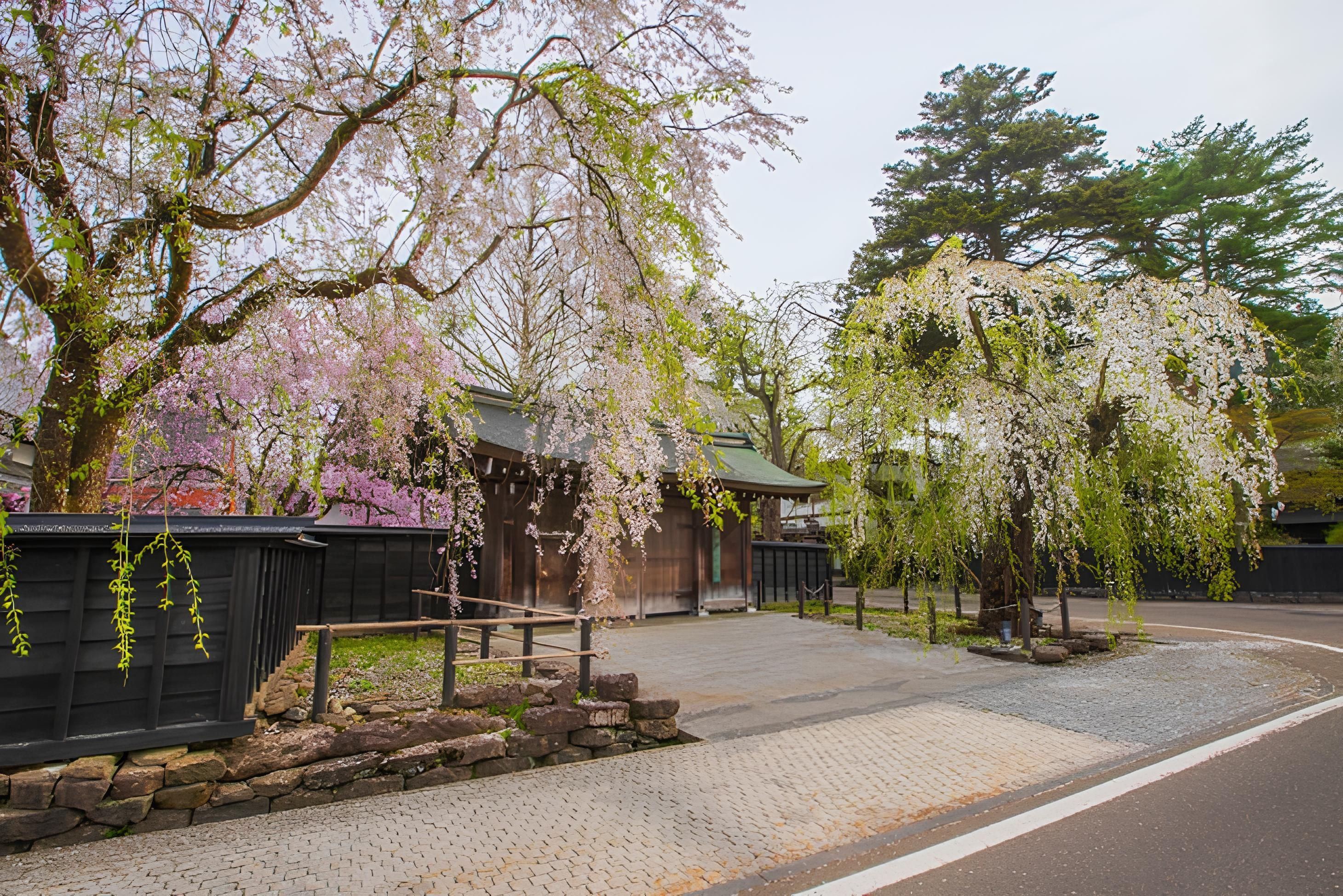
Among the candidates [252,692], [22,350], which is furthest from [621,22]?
[252,692]

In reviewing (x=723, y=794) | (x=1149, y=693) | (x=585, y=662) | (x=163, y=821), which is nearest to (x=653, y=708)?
(x=585, y=662)

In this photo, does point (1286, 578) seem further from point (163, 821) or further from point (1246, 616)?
point (163, 821)

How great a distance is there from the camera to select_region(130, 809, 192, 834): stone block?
4000mm

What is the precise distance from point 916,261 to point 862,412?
16785mm

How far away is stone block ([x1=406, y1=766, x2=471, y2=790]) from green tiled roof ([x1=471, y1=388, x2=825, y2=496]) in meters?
5.17

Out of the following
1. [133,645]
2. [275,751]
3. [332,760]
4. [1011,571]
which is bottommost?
[332,760]

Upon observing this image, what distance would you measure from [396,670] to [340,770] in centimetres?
282

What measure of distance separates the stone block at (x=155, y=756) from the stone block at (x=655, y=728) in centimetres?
334

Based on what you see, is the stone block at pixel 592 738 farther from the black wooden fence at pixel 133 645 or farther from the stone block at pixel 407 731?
the black wooden fence at pixel 133 645

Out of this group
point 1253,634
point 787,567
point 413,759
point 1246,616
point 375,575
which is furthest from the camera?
point 787,567

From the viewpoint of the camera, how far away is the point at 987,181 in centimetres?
2498

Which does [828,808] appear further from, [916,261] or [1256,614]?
[916,261]

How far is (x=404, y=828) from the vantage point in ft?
13.4

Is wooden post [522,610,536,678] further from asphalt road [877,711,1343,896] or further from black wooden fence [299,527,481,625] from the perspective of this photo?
asphalt road [877,711,1343,896]
